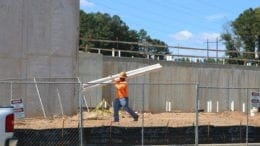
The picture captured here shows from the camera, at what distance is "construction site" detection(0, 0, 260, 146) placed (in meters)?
17.3

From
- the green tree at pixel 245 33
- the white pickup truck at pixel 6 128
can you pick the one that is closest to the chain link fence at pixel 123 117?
the white pickup truck at pixel 6 128

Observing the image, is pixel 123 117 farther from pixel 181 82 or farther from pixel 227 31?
pixel 227 31

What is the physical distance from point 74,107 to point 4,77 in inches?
146

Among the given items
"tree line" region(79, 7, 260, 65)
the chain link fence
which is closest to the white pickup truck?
the chain link fence

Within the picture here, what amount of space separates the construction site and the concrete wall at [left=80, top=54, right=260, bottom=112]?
6 centimetres

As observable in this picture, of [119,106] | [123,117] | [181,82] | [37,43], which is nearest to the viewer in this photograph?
[119,106]

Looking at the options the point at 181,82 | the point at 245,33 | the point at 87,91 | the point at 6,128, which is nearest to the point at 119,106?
the point at 87,91

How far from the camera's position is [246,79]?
1747 inches

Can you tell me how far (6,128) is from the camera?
10.1 m

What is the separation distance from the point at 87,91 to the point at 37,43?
557cm

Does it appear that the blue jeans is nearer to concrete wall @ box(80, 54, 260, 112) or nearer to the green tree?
concrete wall @ box(80, 54, 260, 112)

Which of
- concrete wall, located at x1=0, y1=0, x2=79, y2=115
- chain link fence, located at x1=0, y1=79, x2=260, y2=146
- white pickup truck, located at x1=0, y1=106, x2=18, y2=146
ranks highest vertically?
concrete wall, located at x1=0, y1=0, x2=79, y2=115

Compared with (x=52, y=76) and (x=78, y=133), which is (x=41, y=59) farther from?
(x=78, y=133)

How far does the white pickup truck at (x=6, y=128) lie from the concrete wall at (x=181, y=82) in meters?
23.1
